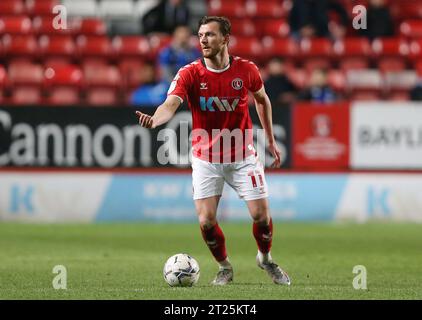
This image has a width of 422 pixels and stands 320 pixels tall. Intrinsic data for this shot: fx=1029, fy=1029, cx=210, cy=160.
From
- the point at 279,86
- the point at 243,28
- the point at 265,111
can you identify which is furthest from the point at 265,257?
the point at 243,28

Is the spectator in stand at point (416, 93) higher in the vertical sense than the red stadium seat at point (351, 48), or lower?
lower

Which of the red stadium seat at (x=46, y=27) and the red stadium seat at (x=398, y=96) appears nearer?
the red stadium seat at (x=398, y=96)

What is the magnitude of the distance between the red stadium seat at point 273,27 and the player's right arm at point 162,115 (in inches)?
477

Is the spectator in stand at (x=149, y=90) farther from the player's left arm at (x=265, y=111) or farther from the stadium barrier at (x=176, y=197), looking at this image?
the player's left arm at (x=265, y=111)

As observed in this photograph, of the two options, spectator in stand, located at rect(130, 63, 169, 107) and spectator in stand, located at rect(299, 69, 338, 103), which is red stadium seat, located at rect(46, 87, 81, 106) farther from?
spectator in stand, located at rect(299, 69, 338, 103)

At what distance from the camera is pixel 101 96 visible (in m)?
17.6

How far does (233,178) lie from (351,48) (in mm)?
11327

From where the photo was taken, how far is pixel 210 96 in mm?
8766

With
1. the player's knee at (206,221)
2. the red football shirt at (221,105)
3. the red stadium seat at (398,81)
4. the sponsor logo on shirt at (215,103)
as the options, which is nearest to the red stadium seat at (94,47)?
the red stadium seat at (398,81)

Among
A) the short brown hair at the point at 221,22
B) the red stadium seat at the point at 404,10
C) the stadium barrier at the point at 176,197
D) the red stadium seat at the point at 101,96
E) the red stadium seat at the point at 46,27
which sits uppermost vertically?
the red stadium seat at the point at 404,10

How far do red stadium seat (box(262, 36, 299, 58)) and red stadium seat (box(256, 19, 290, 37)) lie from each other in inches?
26.1

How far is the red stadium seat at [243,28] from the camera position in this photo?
66.2 ft

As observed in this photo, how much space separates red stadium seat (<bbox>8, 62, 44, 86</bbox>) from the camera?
682 inches
